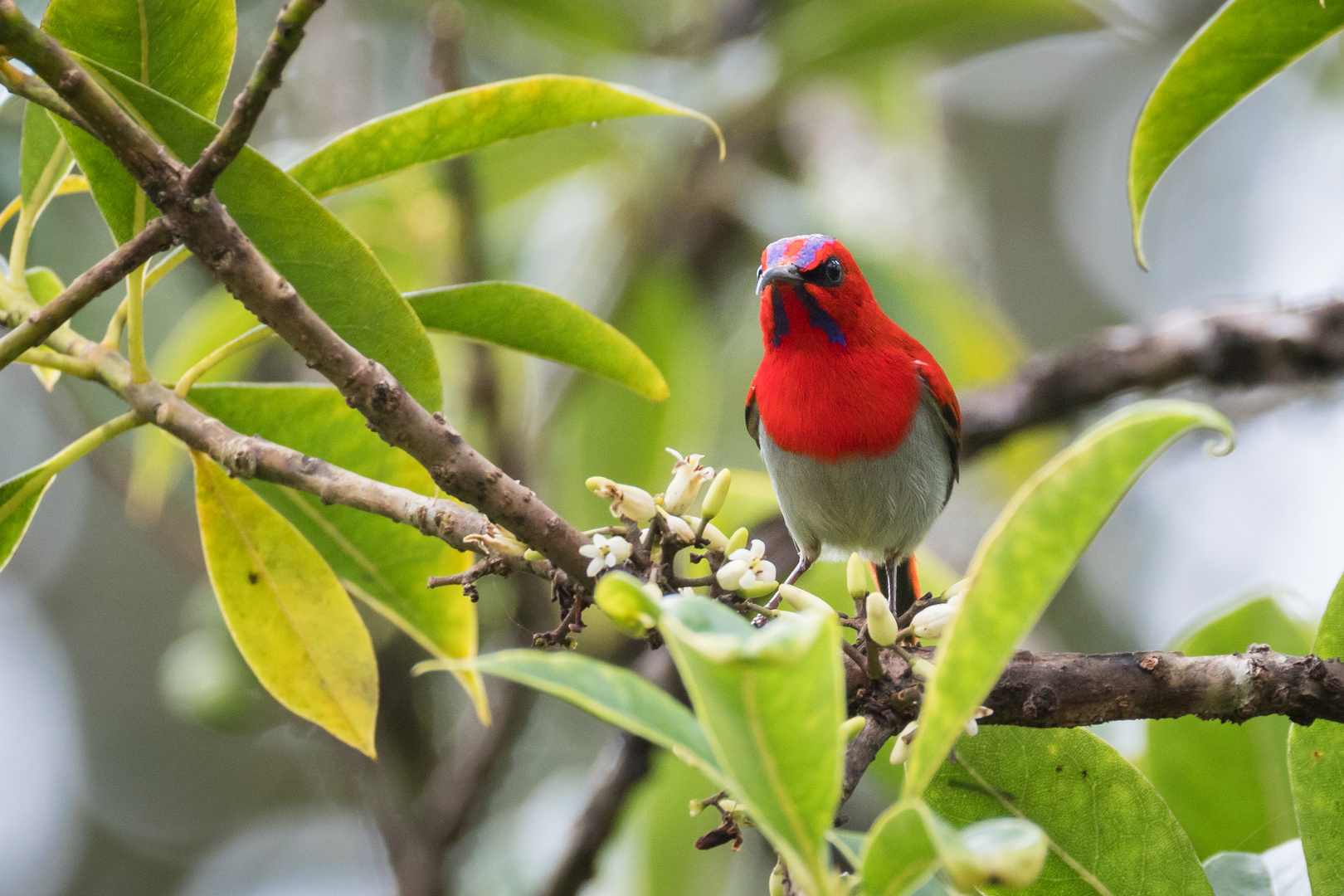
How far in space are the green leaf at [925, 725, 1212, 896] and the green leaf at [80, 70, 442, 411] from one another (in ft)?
3.33

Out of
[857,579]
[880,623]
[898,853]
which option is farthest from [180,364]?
[898,853]

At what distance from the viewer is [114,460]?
17.1 feet

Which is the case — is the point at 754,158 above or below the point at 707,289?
above

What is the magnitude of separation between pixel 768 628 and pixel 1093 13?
4.57 m

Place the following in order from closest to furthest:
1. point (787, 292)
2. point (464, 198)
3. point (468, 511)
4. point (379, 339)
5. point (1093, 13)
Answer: point (468, 511)
point (379, 339)
point (787, 292)
point (464, 198)
point (1093, 13)

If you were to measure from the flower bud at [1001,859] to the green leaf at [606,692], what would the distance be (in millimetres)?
264

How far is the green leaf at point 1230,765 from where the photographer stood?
236 centimetres

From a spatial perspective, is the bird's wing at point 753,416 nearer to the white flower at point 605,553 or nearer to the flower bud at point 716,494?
the flower bud at point 716,494

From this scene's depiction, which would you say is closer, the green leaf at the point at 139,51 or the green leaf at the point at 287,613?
the green leaf at the point at 139,51

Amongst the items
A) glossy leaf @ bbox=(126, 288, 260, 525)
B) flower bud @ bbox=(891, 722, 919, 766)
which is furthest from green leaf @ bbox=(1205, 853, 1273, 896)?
glossy leaf @ bbox=(126, 288, 260, 525)

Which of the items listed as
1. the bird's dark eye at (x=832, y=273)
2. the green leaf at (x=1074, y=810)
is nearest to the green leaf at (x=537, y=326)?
the green leaf at (x=1074, y=810)

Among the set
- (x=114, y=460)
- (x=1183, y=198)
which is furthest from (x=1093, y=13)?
(x=1183, y=198)

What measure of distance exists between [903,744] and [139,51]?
149cm

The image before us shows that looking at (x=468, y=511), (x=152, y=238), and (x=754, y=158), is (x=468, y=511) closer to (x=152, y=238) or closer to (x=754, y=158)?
(x=152, y=238)
